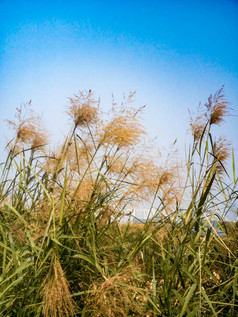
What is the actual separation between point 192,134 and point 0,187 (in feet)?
5.58

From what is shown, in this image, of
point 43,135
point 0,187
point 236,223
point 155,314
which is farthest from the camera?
point 43,135

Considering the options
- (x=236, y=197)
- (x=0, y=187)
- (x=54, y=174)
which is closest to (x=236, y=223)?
(x=236, y=197)

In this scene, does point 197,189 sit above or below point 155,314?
above

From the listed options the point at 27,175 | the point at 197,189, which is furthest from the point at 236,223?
the point at 27,175

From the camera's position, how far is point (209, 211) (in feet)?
7.43

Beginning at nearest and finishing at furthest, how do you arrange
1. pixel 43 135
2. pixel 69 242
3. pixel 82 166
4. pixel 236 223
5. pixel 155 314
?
Answer: pixel 155 314 < pixel 69 242 < pixel 82 166 < pixel 236 223 < pixel 43 135

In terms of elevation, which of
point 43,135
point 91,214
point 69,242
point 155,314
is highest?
point 43,135

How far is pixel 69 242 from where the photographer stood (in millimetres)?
1901

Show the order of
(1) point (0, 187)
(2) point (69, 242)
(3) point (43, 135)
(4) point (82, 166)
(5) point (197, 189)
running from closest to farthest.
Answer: (2) point (69, 242), (5) point (197, 189), (4) point (82, 166), (1) point (0, 187), (3) point (43, 135)

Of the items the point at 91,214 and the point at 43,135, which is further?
the point at 43,135

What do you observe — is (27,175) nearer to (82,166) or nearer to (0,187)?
(0,187)

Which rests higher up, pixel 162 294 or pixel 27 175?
pixel 27 175

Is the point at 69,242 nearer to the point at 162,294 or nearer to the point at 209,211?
the point at 162,294

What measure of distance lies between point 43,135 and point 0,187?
2.26 ft
